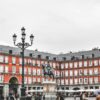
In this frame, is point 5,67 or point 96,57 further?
point 96,57

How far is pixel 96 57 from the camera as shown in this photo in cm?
9756

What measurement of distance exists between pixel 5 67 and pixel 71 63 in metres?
24.5

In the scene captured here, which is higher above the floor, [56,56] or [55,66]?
[56,56]

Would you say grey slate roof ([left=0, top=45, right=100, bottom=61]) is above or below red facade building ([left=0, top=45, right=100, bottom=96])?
above

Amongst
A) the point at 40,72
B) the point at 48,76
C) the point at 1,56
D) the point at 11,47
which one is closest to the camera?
the point at 48,76

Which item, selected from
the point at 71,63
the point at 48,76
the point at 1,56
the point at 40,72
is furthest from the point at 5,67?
the point at 48,76

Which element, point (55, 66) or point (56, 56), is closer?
point (55, 66)

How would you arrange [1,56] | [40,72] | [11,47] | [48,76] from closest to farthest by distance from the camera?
[48,76] → [1,56] → [11,47] → [40,72]

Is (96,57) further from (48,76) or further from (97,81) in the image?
(48,76)

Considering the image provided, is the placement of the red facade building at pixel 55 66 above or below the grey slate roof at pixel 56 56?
below

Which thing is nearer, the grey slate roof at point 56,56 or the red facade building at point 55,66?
the red facade building at point 55,66

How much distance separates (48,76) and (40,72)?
54721 mm

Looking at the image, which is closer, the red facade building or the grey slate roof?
the red facade building

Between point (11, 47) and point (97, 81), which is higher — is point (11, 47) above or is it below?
above
